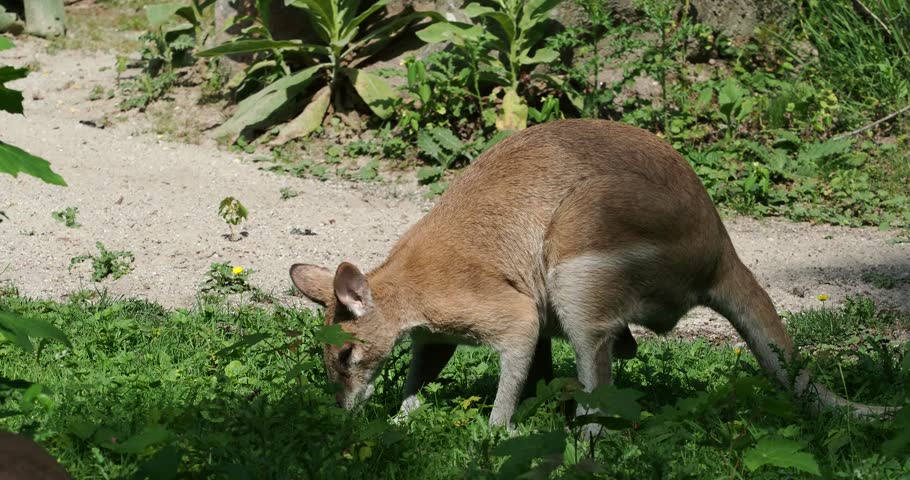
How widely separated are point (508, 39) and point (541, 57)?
0.37m

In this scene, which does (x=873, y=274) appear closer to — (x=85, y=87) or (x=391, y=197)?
(x=391, y=197)

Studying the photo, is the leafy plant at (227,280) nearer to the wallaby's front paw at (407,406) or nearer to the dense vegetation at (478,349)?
the dense vegetation at (478,349)

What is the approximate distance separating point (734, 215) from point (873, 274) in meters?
1.57

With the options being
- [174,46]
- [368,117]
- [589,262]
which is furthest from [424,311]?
[174,46]

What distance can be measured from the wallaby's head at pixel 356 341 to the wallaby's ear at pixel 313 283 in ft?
0.24

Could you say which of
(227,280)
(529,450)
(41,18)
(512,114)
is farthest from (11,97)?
(41,18)

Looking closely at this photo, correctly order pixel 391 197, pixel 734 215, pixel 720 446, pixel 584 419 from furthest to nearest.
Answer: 1. pixel 391 197
2. pixel 734 215
3. pixel 720 446
4. pixel 584 419

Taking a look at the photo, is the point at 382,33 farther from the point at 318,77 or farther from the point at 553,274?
the point at 553,274

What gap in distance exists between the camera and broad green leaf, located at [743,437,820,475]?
3309 millimetres

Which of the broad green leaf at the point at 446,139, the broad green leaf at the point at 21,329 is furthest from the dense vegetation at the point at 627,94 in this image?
the broad green leaf at the point at 21,329

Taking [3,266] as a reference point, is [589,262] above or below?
above

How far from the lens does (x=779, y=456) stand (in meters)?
3.40

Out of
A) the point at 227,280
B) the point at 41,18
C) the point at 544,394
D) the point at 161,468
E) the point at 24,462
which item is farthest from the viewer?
the point at 41,18

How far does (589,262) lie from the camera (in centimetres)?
492
